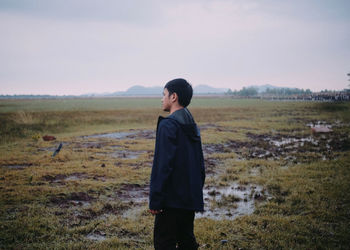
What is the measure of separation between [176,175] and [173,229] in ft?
2.15

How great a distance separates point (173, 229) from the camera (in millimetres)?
2910

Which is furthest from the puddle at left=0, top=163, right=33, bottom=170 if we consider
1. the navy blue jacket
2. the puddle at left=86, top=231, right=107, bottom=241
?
the navy blue jacket

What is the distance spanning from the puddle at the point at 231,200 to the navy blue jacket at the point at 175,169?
3.22m

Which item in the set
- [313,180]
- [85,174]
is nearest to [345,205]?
[313,180]

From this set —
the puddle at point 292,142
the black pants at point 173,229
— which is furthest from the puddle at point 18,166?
the puddle at point 292,142

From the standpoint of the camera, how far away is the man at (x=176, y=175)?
278 cm

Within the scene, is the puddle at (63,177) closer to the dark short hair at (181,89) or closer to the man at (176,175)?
the man at (176,175)

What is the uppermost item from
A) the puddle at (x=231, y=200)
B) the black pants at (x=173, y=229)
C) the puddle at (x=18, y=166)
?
the black pants at (x=173, y=229)

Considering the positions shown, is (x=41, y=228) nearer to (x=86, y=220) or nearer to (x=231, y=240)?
(x=86, y=220)

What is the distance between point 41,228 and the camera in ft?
16.4

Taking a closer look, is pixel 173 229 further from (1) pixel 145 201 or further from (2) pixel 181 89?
(1) pixel 145 201

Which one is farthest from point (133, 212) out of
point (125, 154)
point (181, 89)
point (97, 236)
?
point (125, 154)

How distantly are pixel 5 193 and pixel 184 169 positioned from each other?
647cm

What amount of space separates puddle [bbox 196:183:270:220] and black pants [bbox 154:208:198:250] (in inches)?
113
